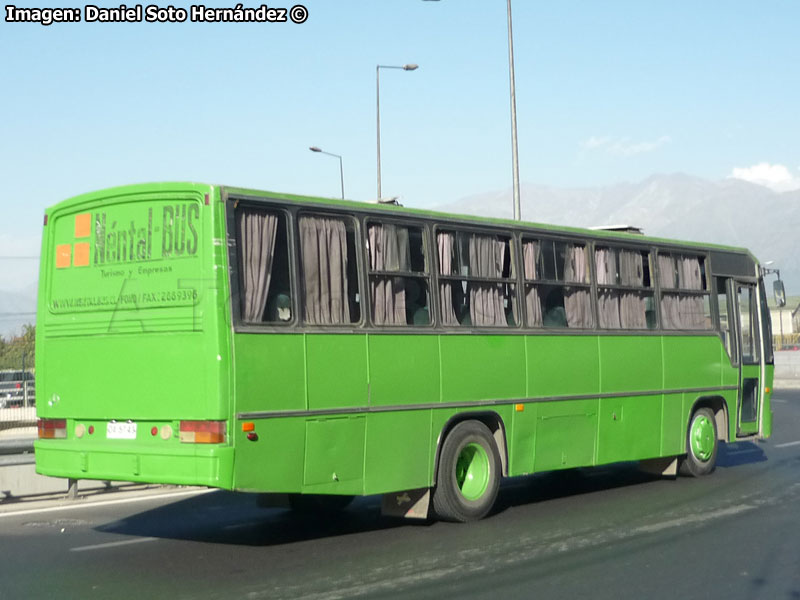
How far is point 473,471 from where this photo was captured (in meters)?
12.0

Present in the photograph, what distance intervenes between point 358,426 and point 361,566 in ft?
5.26

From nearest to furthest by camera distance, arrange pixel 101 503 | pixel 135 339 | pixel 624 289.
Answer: pixel 135 339
pixel 101 503
pixel 624 289

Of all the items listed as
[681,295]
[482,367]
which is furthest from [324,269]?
[681,295]

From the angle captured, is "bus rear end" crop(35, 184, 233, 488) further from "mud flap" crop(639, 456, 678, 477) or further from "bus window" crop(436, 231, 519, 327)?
"mud flap" crop(639, 456, 678, 477)

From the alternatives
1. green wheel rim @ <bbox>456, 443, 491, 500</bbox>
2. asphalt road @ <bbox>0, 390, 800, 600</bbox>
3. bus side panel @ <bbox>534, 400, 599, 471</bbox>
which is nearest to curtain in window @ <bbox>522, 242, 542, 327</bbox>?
bus side panel @ <bbox>534, 400, 599, 471</bbox>

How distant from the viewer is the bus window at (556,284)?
13016mm

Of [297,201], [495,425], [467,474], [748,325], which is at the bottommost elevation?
[467,474]

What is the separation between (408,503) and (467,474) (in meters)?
0.72

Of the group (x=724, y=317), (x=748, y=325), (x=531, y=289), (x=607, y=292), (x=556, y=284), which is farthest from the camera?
(x=748, y=325)

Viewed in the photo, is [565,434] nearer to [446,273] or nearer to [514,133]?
[446,273]

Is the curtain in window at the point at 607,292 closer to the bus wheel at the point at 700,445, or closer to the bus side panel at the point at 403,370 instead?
the bus wheel at the point at 700,445

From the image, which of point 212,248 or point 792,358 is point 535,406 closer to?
point 212,248

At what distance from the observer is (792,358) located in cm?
4888

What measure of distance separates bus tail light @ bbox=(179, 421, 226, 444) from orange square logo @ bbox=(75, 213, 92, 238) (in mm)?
2194
